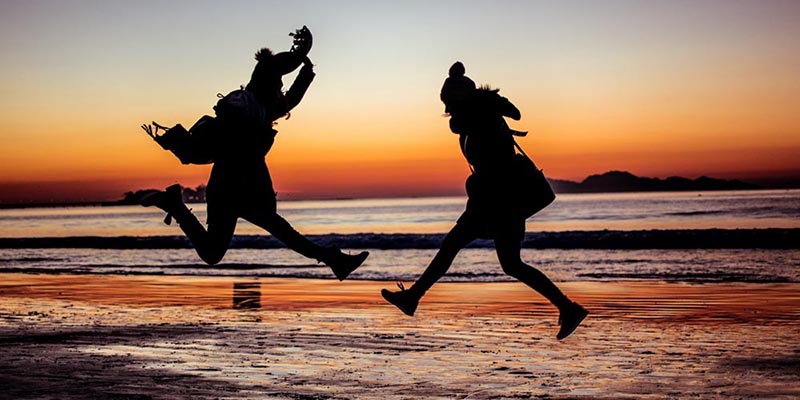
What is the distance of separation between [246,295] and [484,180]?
1097 centimetres

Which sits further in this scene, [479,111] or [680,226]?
[680,226]

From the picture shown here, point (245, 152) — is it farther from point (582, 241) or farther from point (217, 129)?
point (582, 241)

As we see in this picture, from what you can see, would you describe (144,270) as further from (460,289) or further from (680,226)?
(680,226)

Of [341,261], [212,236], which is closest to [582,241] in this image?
[341,261]

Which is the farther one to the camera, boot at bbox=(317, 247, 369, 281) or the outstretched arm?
boot at bbox=(317, 247, 369, 281)

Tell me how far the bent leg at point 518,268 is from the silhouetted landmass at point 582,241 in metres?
24.9

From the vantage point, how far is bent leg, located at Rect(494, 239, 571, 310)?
25.0 feet

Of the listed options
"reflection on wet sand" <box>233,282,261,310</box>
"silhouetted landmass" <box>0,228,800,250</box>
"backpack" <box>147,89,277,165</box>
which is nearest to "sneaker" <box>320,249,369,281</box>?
"backpack" <box>147,89,277,165</box>

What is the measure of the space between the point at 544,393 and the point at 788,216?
161ft

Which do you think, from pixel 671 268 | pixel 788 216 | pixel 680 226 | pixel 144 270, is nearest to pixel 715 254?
pixel 671 268

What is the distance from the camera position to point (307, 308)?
1501 centimetres

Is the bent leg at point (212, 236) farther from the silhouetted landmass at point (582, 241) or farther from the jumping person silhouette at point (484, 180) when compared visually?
the silhouetted landmass at point (582, 241)

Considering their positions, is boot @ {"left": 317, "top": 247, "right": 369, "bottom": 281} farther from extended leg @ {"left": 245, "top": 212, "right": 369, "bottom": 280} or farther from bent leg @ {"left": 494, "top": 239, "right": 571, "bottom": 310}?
bent leg @ {"left": 494, "top": 239, "right": 571, "bottom": 310}

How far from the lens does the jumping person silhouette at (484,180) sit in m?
6.85
